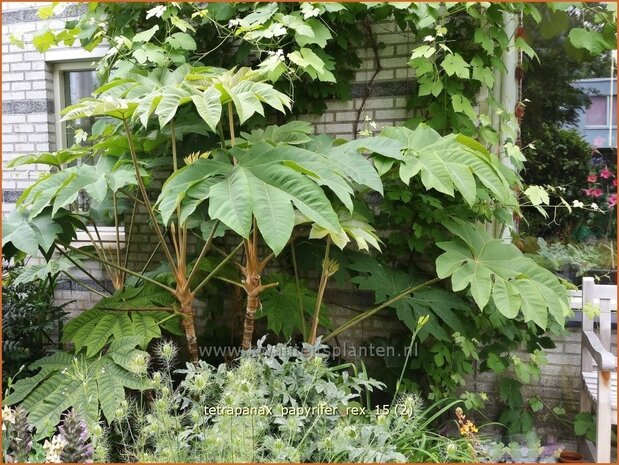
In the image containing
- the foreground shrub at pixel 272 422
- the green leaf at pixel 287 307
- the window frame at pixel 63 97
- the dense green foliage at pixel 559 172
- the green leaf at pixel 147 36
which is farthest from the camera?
the window frame at pixel 63 97

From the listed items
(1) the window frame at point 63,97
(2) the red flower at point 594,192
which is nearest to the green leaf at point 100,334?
(1) the window frame at point 63,97

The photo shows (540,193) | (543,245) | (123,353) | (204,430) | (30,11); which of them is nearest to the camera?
(204,430)

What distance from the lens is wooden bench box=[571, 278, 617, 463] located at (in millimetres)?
2309

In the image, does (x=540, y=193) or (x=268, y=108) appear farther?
(x=268, y=108)

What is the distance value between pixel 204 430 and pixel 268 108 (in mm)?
1938

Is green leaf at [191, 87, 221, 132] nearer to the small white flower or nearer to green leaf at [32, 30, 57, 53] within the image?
the small white flower

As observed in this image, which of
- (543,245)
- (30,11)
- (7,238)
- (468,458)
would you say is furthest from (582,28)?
(30,11)

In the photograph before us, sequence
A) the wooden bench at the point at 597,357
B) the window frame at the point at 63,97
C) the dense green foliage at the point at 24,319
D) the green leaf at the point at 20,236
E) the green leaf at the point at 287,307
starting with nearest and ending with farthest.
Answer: the green leaf at the point at 20,236
the wooden bench at the point at 597,357
the green leaf at the point at 287,307
the dense green foliage at the point at 24,319
the window frame at the point at 63,97

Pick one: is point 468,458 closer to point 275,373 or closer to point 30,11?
point 275,373

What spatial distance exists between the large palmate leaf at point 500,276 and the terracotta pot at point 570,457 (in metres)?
0.89

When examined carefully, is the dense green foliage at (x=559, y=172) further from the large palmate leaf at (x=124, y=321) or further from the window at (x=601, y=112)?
the large palmate leaf at (x=124, y=321)

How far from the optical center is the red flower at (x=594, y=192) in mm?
2936

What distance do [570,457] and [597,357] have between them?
0.71m

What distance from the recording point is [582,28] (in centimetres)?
279
